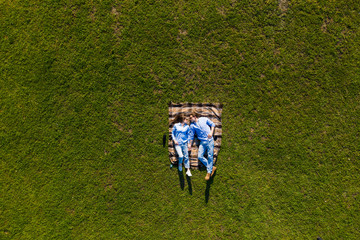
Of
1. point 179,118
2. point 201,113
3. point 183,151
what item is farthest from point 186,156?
point 201,113

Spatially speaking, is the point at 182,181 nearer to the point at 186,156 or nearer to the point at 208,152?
the point at 186,156

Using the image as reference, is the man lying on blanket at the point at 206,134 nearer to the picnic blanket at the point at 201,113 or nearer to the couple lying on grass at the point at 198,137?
the couple lying on grass at the point at 198,137

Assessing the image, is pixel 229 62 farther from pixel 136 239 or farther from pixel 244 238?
pixel 136 239

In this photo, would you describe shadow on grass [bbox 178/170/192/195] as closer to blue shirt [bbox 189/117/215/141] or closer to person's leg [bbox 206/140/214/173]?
person's leg [bbox 206/140/214/173]

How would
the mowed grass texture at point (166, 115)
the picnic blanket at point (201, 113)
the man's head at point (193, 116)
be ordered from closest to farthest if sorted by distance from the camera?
1. the man's head at point (193, 116)
2. the mowed grass texture at point (166, 115)
3. the picnic blanket at point (201, 113)

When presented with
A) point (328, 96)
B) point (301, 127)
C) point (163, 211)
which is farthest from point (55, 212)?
point (328, 96)

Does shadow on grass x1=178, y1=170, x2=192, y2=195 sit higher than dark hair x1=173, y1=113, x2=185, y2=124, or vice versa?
dark hair x1=173, y1=113, x2=185, y2=124

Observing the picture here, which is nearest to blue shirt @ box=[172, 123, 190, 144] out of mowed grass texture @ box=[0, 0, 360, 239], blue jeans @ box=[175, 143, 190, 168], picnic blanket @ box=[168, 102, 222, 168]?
blue jeans @ box=[175, 143, 190, 168]

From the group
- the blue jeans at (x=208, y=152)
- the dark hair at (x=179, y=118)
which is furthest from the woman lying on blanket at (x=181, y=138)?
the blue jeans at (x=208, y=152)
